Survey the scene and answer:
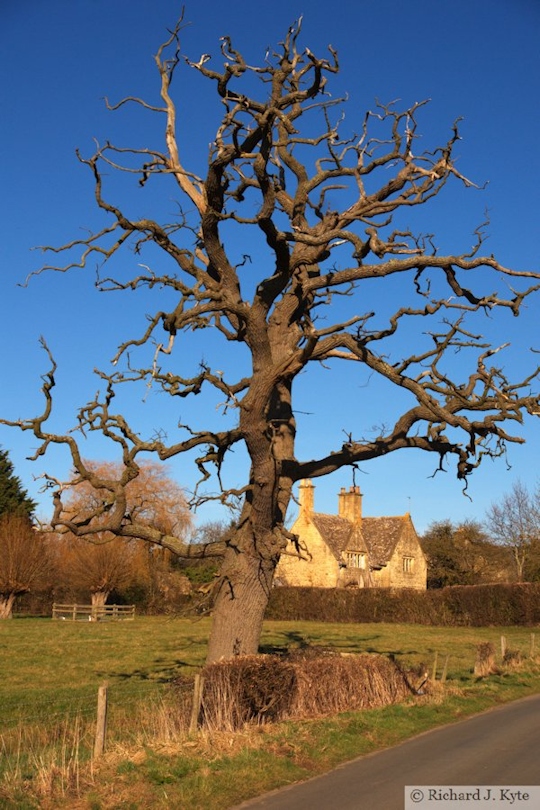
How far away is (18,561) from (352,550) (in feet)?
83.8

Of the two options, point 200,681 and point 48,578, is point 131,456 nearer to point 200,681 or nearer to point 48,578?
point 200,681

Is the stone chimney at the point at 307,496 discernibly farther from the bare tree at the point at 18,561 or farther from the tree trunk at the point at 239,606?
the tree trunk at the point at 239,606

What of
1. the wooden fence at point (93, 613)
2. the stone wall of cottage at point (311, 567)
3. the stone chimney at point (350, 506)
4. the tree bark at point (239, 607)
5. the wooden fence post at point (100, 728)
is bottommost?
the wooden fence at point (93, 613)

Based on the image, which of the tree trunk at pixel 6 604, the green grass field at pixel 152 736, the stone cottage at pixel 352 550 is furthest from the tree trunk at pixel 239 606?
the stone cottage at pixel 352 550

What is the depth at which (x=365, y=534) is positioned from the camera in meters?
68.0

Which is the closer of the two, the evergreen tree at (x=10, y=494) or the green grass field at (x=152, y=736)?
the green grass field at (x=152, y=736)

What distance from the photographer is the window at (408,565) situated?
66925 millimetres

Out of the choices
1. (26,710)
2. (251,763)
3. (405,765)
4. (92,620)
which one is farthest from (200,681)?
(92,620)

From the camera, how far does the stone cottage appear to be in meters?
62.0

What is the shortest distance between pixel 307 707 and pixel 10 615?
4229cm

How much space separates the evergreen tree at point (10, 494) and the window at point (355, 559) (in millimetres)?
23398

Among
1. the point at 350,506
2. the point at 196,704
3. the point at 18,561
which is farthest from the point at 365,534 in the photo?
the point at 196,704

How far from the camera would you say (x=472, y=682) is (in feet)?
61.4

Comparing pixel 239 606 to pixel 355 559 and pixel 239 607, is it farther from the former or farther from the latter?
pixel 355 559
